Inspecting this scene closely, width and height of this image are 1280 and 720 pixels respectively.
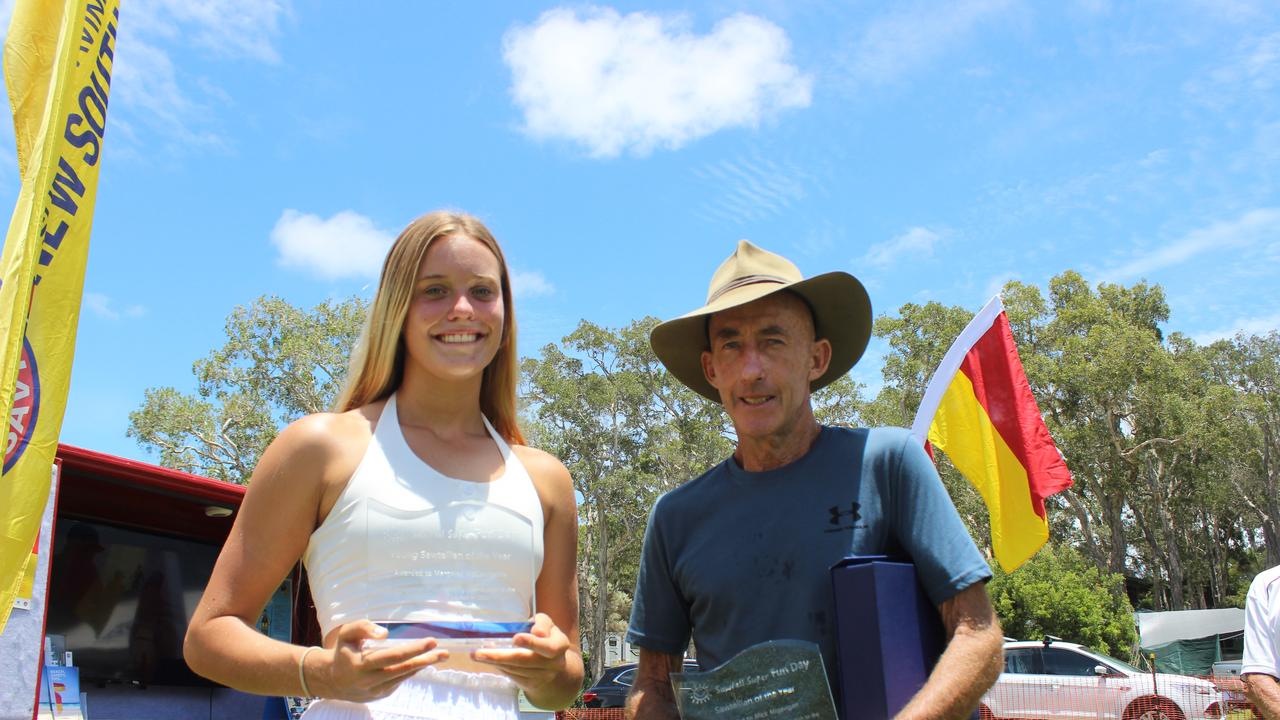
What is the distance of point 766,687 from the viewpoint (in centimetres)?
195

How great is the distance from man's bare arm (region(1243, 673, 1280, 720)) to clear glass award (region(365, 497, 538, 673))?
10.9ft

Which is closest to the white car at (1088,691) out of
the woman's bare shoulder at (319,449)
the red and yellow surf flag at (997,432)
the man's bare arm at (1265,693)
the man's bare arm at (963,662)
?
the red and yellow surf flag at (997,432)

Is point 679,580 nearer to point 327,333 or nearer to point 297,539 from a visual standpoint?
point 297,539

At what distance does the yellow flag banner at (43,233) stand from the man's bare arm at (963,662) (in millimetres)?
3491

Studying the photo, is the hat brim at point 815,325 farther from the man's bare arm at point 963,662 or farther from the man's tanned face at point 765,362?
the man's bare arm at point 963,662

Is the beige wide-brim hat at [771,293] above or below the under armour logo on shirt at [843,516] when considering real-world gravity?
above

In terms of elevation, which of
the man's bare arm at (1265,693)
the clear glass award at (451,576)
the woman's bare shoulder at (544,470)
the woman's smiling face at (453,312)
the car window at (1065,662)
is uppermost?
the woman's smiling face at (453,312)

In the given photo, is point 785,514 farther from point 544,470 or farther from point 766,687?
point 544,470

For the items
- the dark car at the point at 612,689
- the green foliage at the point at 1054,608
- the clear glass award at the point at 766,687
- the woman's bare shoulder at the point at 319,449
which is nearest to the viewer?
the woman's bare shoulder at the point at 319,449

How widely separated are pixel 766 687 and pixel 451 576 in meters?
0.71

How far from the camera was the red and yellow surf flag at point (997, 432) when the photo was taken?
312 inches

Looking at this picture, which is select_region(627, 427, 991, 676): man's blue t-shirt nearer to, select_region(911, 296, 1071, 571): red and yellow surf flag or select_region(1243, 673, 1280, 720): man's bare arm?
select_region(1243, 673, 1280, 720): man's bare arm

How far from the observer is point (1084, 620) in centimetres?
2533

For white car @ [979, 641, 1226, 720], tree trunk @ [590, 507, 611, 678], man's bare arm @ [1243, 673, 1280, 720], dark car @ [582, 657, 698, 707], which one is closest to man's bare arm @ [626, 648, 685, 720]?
man's bare arm @ [1243, 673, 1280, 720]
